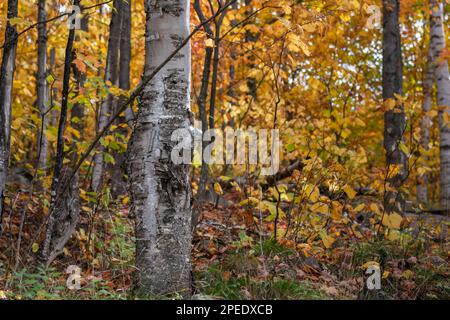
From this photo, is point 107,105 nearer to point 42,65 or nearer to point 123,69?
point 42,65

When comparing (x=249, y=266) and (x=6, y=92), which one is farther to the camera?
(x=6, y=92)

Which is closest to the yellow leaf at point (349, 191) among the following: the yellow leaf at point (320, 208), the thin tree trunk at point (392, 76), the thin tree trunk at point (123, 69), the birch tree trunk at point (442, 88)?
the yellow leaf at point (320, 208)

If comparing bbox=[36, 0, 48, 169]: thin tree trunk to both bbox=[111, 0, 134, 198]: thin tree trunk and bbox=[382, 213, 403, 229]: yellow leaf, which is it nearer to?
bbox=[111, 0, 134, 198]: thin tree trunk

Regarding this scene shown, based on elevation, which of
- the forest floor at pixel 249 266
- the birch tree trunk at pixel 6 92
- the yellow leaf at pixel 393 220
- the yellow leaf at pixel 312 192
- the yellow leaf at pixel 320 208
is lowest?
the forest floor at pixel 249 266

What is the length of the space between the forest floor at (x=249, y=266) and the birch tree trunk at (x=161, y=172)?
28cm

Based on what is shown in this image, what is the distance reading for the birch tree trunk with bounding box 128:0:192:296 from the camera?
12.9 ft

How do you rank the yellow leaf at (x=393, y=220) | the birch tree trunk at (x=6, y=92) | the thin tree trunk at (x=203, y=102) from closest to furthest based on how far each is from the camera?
the birch tree trunk at (x=6, y=92) < the yellow leaf at (x=393, y=220) < the thin tree trunk at (x=203, y=102)

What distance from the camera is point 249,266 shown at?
4.40 m

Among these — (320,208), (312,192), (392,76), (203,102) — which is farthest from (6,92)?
(392,76)

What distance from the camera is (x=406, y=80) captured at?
16.2 metres

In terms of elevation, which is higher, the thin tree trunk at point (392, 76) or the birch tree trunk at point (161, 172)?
the thin tree trunk at point (392, 76)

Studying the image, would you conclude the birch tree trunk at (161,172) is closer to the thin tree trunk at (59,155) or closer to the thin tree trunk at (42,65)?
the thin tree trunk at (59,155)

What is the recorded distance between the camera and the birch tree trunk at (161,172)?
12.9 feet

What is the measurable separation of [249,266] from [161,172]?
1.19 meters
